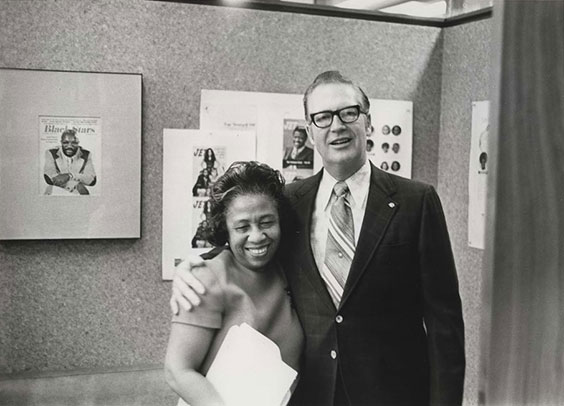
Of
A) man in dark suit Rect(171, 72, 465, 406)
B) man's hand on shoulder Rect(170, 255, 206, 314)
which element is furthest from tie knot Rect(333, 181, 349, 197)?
man's hand on shoulder Rect(170, 255, 206, 314)

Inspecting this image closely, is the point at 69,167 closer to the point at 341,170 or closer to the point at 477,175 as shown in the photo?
the point at 341,170

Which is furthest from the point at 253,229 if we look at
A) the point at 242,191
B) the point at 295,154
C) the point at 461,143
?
the point at 461,143

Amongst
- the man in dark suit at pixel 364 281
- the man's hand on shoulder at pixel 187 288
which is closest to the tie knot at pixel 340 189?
the man in dark suit at pixel 364 281

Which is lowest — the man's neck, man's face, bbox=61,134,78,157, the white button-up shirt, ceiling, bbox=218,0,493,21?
the white button-up shirt

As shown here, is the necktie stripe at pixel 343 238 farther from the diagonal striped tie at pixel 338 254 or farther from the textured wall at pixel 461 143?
the textured wall at pixel 461 143

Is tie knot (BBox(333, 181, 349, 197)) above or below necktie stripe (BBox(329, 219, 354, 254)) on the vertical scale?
above

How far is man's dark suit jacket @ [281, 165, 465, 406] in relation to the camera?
1.51ft

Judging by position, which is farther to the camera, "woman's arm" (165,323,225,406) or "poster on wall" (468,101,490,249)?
"poster on wall" (468,101,490,249)

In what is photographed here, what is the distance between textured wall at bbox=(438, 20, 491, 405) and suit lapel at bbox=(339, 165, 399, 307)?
0.12 meters

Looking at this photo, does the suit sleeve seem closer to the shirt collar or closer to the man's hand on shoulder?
the shirt collar

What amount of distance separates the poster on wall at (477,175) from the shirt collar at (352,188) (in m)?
0.15

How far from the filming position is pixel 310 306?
1.51 feet

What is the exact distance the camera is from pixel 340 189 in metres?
0.48

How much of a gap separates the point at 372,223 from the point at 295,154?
107mm
